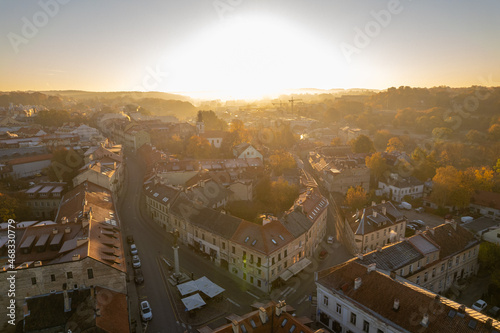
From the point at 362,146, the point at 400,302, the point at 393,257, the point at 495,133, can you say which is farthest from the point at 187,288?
the point at 495,133

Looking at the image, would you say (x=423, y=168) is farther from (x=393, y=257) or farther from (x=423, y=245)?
(x=393, y=257)

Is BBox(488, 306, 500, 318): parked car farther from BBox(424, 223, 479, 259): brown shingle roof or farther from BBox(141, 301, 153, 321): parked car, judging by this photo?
BBox(141, 301, 153, 321): parked car

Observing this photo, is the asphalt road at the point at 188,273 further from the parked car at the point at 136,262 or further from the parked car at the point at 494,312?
the parked car at the point at 494,312

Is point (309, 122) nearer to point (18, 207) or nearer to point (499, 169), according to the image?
point (499, 169)

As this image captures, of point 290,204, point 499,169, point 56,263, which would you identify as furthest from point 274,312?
point 499,169

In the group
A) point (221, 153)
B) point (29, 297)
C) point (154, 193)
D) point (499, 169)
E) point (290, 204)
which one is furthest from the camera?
point (221, 153)

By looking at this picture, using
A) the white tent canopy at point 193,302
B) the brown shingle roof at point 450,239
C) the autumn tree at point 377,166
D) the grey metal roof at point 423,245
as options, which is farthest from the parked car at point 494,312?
the autumn tree at point 377,166

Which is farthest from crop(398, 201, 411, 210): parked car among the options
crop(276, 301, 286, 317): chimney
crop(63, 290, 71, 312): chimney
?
crop(63, 290, 71, 312): chimney
